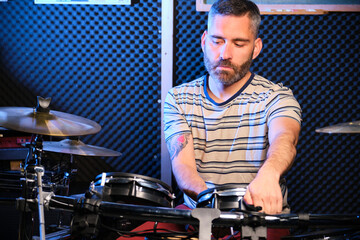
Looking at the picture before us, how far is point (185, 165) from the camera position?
71.6 inches

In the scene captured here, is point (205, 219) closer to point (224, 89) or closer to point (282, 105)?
point (282, 105)

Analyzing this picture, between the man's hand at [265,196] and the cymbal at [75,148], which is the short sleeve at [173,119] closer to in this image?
the cymbal at [75,148]

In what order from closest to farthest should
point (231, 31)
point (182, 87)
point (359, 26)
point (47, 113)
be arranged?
point (47, 113) < point (231, 31) < point (182, 87) < point (359, 26)

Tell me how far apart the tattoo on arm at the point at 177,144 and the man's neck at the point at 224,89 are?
0.26 metres

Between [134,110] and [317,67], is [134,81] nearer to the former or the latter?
[134,110]

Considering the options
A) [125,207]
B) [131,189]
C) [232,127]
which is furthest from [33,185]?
[232,127]

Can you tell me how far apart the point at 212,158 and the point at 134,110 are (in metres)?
0.71

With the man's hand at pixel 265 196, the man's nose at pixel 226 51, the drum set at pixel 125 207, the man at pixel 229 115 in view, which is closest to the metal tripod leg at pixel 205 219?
the drum set at pixel 125 207

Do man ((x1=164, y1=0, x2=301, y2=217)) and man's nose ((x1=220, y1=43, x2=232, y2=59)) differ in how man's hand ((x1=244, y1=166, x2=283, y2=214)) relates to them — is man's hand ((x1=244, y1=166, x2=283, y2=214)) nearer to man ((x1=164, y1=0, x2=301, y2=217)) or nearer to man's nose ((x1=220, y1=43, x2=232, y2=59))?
man ((x1=164, y1=0, x2=301, y2=217))

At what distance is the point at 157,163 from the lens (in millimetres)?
2418

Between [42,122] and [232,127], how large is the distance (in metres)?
0.88

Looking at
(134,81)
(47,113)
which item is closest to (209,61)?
(134,81)

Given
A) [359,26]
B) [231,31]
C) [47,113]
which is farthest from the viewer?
[359,26]

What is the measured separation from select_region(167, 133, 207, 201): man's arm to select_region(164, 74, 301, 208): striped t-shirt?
0.05m
